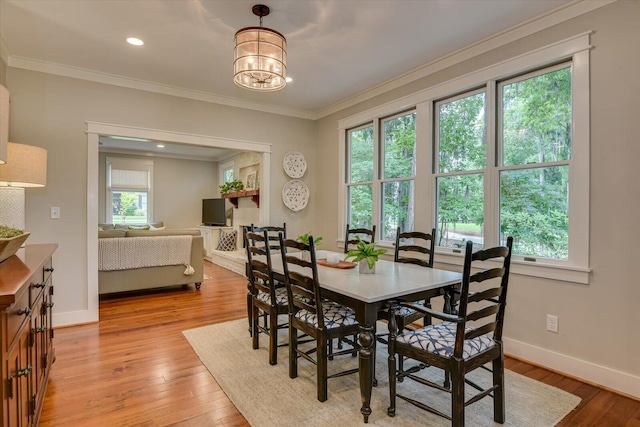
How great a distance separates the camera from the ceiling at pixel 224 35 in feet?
8.20

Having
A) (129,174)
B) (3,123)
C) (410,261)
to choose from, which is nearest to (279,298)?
(410,261)

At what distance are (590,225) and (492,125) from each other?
1.15m

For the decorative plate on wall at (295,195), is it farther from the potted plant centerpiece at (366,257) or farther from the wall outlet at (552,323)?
the wall outlet at (552,323)

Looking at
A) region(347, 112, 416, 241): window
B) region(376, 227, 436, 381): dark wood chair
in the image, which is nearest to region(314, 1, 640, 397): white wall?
region(376, 227, 436, 381): dark wood chair

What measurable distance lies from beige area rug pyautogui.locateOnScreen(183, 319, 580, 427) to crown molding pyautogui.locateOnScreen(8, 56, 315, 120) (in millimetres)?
3123

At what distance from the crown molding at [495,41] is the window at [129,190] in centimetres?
641

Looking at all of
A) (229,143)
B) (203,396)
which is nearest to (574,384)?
(203,396)

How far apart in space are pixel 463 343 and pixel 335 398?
0.95 metres

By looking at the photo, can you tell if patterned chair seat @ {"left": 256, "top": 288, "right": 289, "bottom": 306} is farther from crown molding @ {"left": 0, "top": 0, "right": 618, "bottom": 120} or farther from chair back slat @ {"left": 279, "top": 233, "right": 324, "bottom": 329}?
crown molding @ {"left": 0, "top": 0, "right": 618, "bottom": 120}

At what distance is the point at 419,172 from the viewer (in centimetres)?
370

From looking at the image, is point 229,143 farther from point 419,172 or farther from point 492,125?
point 492,125

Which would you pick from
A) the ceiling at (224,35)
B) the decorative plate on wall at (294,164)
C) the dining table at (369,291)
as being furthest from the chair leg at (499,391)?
the decorative plate on wall at (294,164)

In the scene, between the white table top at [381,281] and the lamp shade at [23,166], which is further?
the lamp shade at [23,166]

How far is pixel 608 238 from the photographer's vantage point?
2338 mm
